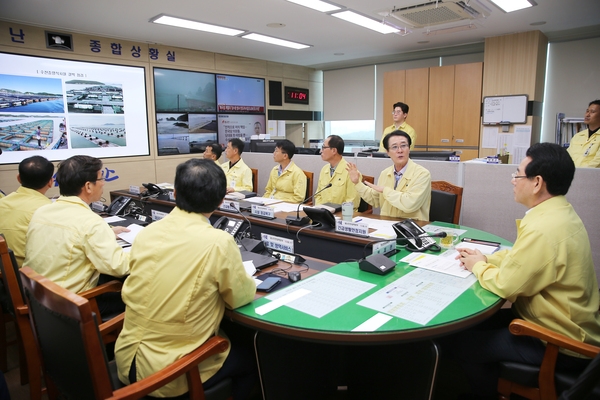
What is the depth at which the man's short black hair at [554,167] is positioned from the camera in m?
1.50

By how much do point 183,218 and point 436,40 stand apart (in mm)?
5789

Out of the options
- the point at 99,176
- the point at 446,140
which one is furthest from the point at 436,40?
the point at 99,176

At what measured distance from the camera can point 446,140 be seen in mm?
6457

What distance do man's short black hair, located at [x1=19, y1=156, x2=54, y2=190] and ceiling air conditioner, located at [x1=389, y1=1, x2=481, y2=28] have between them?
12.2 ft

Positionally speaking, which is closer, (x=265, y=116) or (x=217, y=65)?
(x=217, y=65)

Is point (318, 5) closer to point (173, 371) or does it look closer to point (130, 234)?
point (130, 234)

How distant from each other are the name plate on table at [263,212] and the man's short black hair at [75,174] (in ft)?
3.77

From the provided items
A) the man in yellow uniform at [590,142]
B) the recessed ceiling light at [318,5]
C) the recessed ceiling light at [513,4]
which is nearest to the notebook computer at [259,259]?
the recessed ceiling light at [318,5]

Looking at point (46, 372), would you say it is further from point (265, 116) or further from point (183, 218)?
point (265, 116)

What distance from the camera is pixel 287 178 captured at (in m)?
4.12

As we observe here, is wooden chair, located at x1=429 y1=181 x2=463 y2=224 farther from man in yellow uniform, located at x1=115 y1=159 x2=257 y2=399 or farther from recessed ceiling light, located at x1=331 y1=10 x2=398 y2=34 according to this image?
recessed ceiling light, located at x1=331 y1=10 x2=398 y2=34

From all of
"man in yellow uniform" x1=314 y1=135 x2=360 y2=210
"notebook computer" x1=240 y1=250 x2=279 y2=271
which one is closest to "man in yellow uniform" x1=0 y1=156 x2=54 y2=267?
"notebook computer" x1=240 y1=250 x2=279 y2=271

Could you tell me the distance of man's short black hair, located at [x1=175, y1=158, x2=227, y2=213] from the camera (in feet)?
4.54

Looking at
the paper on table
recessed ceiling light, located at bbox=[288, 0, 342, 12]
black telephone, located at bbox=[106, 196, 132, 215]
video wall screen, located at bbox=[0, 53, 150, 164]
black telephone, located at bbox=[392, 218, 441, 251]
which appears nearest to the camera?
black telephone, located at bbox=[392, 218, 441, 251]
